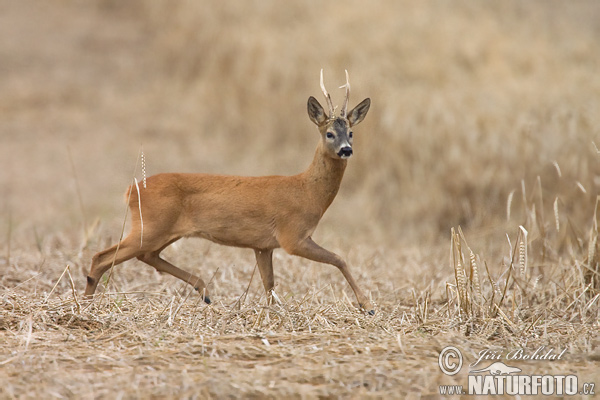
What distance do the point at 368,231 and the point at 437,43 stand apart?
5.18 metres

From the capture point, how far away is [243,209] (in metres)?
6.24

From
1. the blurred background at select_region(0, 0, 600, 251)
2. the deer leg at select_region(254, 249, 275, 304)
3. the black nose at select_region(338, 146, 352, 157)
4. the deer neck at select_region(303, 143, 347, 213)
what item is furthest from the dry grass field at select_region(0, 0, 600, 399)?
the black nose at select_region(338, 146, 352, 157)

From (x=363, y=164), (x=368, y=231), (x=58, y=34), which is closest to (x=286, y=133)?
(x=363, y=164)

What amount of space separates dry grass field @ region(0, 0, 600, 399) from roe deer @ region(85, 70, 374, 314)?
0.45m

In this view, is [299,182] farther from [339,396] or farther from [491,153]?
[491,153]

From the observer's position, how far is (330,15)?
17.5 metres

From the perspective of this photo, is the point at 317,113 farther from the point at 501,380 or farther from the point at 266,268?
the point at 501,380

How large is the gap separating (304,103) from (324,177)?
9.51 metres

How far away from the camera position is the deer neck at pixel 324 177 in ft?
20.7

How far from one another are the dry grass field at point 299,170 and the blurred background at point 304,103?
0.05 m

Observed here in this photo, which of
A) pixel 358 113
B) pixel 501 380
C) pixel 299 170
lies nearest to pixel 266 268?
pixel 358 113

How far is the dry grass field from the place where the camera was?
14.9 feet

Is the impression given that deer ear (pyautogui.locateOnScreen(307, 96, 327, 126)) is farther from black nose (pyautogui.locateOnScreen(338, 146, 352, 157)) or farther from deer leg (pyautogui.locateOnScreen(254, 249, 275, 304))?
deer leg (pyautogui.locateOnScreen(254, 249, 275, 304))

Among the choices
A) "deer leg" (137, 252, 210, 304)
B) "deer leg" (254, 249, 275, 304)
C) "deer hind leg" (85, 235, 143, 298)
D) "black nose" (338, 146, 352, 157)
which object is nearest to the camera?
"black nose" (338, 146, 352, 157)
